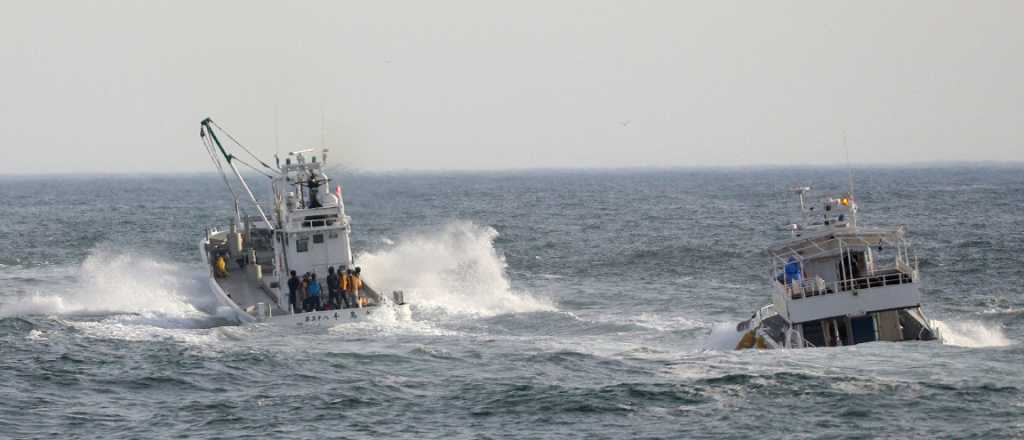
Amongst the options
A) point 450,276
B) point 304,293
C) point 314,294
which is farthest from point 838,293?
point 450,276

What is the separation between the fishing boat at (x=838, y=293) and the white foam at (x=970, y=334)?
1859 mm

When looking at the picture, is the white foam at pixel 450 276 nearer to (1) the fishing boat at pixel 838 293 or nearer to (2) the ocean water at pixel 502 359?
(2) the ocean water at pixel 502 359

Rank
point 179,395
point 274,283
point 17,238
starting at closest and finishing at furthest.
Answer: point 179,395
point 274,283
point 17,238

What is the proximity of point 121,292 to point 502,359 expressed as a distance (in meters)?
21.4

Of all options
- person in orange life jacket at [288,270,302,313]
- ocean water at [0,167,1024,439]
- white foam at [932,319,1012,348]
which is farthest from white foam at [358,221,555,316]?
white foam at [932,319,1012,348]

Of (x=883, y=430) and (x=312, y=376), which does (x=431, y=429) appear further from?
(x=883, y=430)

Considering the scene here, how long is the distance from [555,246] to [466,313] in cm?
3351

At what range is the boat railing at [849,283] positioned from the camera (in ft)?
118

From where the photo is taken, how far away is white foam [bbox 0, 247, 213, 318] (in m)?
A: 48.4

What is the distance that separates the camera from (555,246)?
82.1m

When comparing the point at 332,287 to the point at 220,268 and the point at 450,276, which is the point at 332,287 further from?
the point at 450,276

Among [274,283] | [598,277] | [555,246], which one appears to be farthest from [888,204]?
[274,283]

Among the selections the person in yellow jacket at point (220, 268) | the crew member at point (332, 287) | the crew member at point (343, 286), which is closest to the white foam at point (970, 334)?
the crew member at point (343, 286)

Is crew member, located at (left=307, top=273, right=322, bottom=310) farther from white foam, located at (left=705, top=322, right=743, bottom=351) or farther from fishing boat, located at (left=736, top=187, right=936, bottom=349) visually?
fishing boat, located at (left=736, top=187, right=936, bottom=349)
